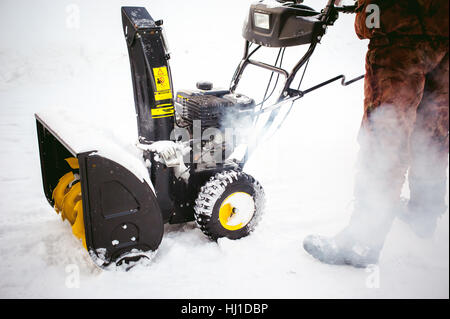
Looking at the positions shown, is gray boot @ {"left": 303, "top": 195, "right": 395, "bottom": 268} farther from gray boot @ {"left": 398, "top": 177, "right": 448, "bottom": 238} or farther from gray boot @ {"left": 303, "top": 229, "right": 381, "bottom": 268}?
gray boot @ {"left": 398, "top": 177, "right": 448, "bottom": 238}

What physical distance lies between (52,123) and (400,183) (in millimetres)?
1742

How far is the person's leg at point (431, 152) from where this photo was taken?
4.88ft

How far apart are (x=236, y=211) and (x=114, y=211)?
668 mm

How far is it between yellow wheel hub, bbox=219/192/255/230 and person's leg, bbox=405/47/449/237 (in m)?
0.84

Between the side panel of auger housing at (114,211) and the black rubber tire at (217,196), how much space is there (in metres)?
0.26

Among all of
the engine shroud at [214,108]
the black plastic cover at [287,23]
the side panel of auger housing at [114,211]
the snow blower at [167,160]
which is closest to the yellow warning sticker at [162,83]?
the snow blower at [167,160]

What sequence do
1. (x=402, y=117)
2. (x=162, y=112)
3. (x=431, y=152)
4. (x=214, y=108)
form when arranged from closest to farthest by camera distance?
(x=402, y=117) → (x=431, y=152) → (x=162, y=112) → (x=214, y=108)

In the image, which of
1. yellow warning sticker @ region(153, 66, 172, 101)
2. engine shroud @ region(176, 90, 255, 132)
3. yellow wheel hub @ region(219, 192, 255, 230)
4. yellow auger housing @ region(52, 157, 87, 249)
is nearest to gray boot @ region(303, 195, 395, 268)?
yellow wheel hub @ region(219, 192, 255, 230)

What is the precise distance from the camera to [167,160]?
179 centimetres

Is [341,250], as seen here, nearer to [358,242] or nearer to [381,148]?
[358,242]

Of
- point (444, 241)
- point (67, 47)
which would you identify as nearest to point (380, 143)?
point (444, 241)

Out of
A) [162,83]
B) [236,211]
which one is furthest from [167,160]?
[236,211]

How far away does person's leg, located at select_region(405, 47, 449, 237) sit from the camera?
4.88 ft
